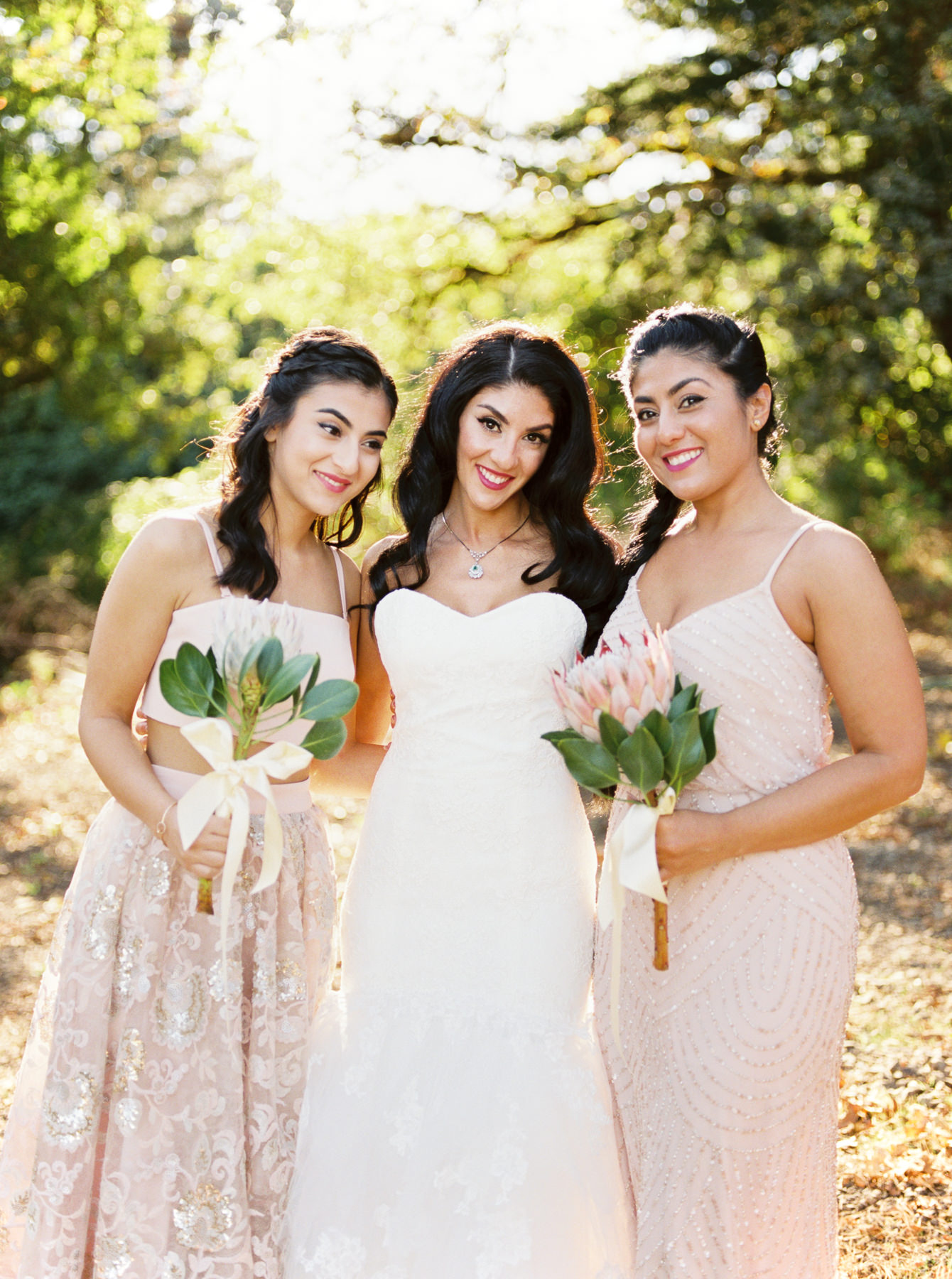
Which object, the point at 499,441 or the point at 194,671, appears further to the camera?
the point at 499,441

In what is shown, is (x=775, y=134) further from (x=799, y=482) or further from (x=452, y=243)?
(x=799, y=482)

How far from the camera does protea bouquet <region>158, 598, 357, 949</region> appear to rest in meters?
2.39

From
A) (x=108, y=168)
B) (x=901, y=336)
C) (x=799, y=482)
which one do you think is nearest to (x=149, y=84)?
(x=108, y=168)

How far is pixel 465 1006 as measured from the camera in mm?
2760

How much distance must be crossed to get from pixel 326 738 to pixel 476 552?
1003mm

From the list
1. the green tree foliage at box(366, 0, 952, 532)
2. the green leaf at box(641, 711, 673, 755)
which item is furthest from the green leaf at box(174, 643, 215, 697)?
the green tree foliage at box(366, 0, 952, 532)

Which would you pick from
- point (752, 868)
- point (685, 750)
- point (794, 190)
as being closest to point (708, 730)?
point (685, 750)

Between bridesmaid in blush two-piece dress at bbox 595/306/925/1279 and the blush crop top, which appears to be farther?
the blush crop top

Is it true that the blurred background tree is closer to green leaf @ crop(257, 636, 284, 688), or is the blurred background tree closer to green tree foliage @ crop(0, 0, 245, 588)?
green tree foliage @ crop(0, 0, 245, 588)

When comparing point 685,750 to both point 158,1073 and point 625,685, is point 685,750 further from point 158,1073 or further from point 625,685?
point 158,1073

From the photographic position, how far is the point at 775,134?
9.21 m

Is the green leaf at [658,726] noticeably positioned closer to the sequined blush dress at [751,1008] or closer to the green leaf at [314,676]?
the sequined blush dress at [751,1008]

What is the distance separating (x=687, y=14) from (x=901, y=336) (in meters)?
3.48

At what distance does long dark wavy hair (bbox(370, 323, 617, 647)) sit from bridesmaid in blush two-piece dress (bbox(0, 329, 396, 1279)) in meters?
0.38
